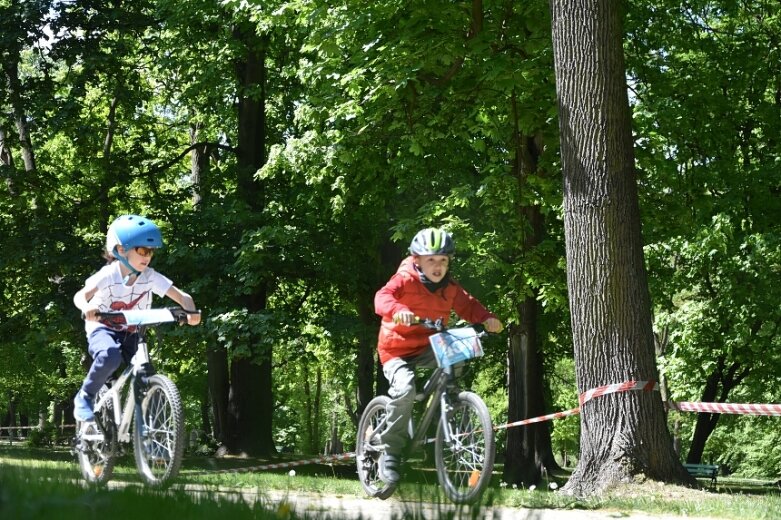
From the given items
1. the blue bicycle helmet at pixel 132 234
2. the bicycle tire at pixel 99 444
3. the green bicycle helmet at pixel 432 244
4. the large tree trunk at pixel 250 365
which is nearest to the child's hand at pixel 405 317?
Result: the green bicycle helmet at pixel 432 244

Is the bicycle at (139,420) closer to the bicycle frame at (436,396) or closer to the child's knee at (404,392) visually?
the child's knee at (404,392)

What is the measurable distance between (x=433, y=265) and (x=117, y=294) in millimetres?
2296

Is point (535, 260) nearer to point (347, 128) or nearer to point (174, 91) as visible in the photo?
point (347, 128)

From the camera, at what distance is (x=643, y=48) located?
56.4 ft

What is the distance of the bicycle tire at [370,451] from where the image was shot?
788 centimetres

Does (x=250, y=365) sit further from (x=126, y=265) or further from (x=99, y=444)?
(x=126, y=265)

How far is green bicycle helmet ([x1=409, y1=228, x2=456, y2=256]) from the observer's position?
23.5 feet

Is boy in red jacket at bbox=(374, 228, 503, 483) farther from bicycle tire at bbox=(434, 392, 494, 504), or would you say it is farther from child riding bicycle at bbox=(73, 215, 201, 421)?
child riding bicycle at bbox=(73, 215, 201, 421)

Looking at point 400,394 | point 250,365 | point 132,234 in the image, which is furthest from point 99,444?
point 250,365

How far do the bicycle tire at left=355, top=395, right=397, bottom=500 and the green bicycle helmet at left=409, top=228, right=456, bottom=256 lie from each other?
1.28m

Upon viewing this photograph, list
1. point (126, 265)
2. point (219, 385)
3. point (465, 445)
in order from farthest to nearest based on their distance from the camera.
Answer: point (219, 385) < point (126, 265) < point (465, 445)

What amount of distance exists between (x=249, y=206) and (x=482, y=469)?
14763 millimetres

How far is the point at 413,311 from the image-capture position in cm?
738

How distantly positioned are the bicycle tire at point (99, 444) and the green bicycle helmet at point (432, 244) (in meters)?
2.54
